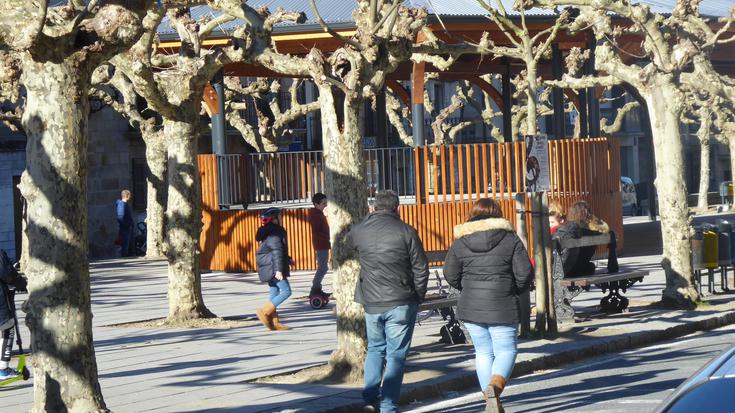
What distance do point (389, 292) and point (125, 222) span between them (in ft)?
83.2

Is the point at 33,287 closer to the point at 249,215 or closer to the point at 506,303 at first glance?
the point at 506,303

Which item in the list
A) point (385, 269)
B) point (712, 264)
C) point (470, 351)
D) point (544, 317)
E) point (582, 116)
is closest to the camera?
point (385, 269)

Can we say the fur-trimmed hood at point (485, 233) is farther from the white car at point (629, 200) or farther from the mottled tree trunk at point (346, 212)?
the white car at point (629, 200)

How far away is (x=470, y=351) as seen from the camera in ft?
42.2

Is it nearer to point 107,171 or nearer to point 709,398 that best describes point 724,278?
point 709,398

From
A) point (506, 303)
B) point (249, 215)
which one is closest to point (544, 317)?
point (506, 303)

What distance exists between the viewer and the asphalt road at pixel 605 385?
9969 millimetres

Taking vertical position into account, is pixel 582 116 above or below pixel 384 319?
above

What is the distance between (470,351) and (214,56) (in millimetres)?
5098

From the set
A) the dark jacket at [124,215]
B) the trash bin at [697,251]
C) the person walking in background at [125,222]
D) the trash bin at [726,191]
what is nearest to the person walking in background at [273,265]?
the trash bin at [697,251]

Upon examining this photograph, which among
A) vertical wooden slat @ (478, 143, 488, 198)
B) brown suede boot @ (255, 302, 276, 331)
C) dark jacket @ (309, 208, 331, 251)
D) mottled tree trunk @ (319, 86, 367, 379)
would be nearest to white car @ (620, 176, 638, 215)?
vertical wooden slat @ (478, 143, 488, 198)

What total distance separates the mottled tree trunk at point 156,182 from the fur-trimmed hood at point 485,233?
61.9 feet

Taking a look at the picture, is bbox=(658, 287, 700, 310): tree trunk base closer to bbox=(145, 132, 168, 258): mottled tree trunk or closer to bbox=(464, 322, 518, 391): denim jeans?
bbox=(464, 322, 518, 391): denim jeans

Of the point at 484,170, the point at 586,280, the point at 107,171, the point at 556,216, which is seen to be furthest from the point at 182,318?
the point at 107,171
